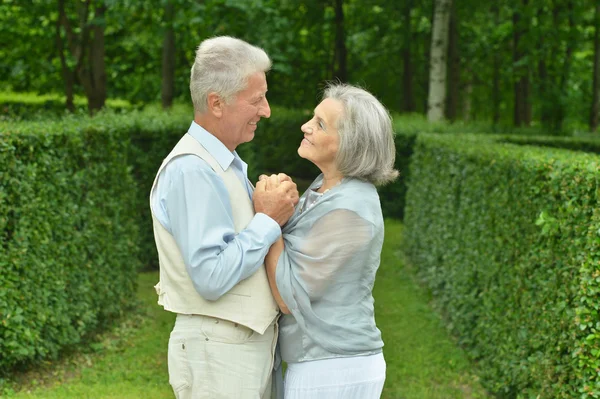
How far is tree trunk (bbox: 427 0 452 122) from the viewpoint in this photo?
15.5 meters

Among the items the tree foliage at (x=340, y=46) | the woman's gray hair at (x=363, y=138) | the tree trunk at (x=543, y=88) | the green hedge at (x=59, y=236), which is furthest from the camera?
the tree trunk at (x=543, y=88)

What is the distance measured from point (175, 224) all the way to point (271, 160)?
53.3 feet

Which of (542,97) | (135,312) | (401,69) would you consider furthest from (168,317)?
(401,69)

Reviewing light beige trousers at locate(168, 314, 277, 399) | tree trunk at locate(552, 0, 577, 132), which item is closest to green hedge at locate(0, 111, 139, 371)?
light beige trousers at locate(168, 314, 277, 399)

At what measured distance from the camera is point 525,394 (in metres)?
5.68

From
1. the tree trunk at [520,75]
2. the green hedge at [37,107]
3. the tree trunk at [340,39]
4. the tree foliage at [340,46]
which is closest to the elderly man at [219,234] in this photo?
the green hedge at [37,107]

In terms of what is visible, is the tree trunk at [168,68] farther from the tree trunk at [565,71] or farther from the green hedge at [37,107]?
the tree trunk at [565,71]

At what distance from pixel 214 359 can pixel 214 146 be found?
0.77 meters

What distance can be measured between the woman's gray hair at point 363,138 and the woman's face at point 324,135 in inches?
0.9

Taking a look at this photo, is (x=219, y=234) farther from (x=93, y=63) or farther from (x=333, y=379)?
(x=93, y=63)

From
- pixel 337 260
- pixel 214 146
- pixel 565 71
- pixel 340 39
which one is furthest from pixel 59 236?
pixel 340 39

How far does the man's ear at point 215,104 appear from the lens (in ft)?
9.60

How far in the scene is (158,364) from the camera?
7.13m

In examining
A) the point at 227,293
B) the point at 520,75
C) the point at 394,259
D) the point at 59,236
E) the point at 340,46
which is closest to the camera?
the point at 227,293
